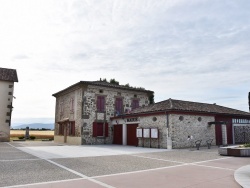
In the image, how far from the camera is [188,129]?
1723 cm

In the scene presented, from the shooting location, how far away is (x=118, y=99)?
23562 mm

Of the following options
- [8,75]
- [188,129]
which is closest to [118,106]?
[188,129]

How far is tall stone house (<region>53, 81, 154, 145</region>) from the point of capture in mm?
21491

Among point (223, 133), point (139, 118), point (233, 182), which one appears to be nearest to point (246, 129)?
point (223, 133)

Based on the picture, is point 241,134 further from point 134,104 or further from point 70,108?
point 70,108

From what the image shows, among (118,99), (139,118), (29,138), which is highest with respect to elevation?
(118,99)

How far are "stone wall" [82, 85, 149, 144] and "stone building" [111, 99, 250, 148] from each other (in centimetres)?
147

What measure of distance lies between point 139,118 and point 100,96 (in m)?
5.14

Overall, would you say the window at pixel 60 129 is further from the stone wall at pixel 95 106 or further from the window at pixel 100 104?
the window at pixel 100 104

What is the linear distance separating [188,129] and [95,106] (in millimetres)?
9150

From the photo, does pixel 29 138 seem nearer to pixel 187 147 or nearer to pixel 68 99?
pixel 68 99

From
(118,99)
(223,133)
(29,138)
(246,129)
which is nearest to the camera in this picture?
(223,133)

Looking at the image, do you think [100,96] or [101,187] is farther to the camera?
[100,96]

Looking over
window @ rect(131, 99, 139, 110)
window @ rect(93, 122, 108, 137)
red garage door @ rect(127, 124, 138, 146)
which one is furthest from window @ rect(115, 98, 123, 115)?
red garage door @ rect(127, 124, 138, 146)
